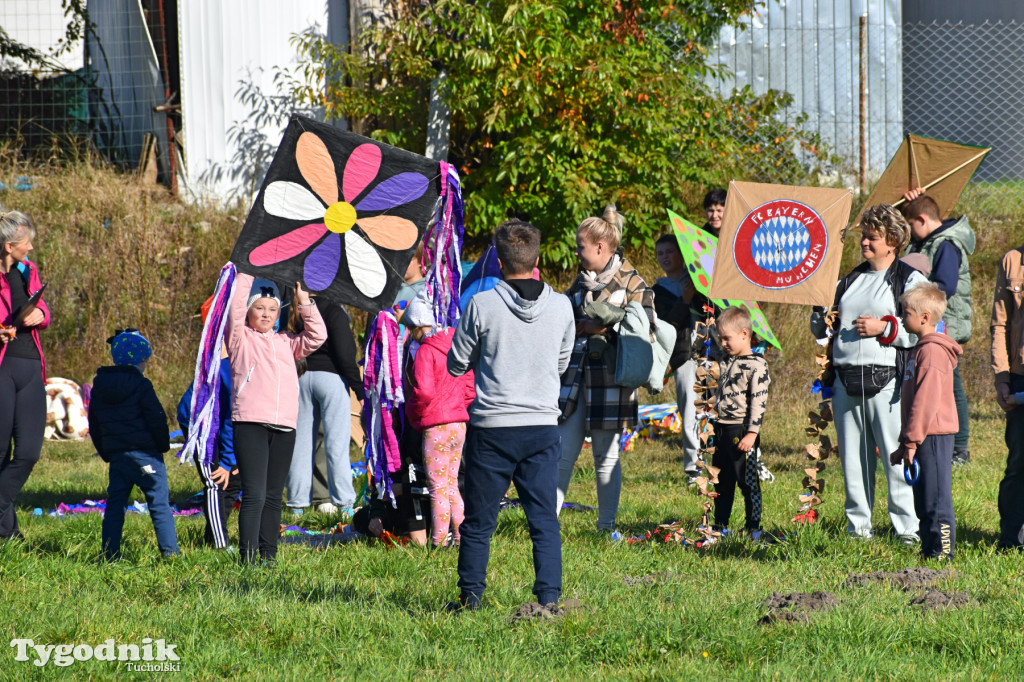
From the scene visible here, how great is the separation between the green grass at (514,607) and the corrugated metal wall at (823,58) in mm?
8012

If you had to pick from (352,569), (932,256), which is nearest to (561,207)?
(932,256)

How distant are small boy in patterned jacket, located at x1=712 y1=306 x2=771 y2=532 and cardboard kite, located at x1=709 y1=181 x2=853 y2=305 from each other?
0.31 metres

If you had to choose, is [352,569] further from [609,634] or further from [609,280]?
[609,280]

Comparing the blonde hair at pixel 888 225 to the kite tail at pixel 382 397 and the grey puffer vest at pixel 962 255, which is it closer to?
the grey puffer vest at pixel 962 255

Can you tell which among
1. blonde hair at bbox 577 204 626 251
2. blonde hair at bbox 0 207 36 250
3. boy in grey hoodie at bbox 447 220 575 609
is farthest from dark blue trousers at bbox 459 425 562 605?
blonde hair at bbox 0 207 36 250

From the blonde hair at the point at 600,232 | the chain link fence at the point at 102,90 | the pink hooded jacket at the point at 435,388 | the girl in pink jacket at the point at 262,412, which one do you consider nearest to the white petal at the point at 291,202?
the girl in pink jacket at the point at 262,412

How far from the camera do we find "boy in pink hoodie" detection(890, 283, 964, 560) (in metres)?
4.99

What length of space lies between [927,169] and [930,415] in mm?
2183

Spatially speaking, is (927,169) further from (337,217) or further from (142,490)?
(142,490)

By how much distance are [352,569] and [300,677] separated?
1.46 metres

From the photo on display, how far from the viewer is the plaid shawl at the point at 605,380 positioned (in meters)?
5.75

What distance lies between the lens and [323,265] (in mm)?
5438

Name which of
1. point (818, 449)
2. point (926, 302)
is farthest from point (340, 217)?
point (926, 302)

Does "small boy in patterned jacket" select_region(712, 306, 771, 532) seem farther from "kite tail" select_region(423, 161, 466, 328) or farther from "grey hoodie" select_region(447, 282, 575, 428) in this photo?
"grey hoodie" select_region(447, 282, 575, 428)
